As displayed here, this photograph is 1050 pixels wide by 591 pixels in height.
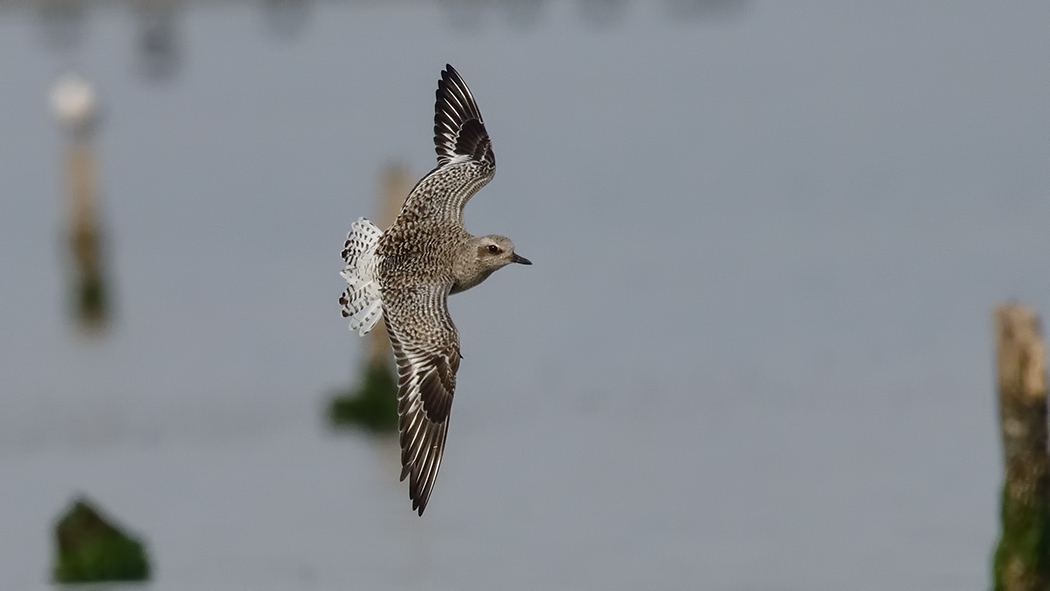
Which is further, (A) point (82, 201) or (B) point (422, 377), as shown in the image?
(A) point (82, 201)

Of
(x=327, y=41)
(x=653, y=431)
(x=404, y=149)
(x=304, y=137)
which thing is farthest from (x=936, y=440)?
(x=327, y=41)

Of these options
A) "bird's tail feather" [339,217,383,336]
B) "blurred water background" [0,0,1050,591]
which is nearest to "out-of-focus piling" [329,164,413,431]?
"blurred water background" [0,0,1050,591]

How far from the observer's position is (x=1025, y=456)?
52.6 feet

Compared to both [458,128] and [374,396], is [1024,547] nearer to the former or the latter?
[458,128]

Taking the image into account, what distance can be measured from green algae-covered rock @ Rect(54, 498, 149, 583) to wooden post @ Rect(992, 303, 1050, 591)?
26.6 ft

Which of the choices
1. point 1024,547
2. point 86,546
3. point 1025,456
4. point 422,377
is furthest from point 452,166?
point 86,546

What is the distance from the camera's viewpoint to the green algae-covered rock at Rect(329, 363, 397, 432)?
2762 centimetres

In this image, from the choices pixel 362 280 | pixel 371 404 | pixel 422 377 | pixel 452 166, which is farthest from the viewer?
pixel 371 404

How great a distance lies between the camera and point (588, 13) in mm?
88562

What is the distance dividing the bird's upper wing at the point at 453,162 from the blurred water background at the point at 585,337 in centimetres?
761

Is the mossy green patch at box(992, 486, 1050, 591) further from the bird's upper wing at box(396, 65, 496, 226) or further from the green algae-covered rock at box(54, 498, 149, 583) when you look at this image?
the green algae-covered rock at box(54, 498, 149, 583)

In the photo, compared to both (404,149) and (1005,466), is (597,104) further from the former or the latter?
(1005,466)

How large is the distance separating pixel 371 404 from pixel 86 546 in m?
8.70

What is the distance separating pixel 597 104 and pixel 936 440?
3494 centimetres
